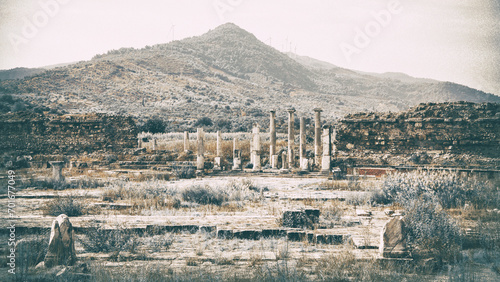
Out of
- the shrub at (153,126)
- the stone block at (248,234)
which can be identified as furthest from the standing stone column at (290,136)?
the shrub at (153,126)

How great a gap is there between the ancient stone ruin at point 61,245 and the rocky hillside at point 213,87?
36.5 metres

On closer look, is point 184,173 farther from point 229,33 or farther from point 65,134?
point 229,33

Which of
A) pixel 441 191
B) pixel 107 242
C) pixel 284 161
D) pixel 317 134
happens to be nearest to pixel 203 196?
pixel 107 242

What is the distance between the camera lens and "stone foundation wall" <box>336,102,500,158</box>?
1909cm

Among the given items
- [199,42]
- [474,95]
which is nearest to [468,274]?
[474,95]

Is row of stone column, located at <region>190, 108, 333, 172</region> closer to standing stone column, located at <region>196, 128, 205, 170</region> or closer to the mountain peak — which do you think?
standing stone column, located at <region>196, 128, 205, 170</region>

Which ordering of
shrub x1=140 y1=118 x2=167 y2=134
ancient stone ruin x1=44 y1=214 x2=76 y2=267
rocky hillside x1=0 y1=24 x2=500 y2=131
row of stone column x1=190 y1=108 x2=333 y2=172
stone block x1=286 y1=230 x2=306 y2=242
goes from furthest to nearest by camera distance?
rocky hillside x1=0 y1=24 x2=500 y2=131
shrub x1=140 y1=118 x2=167 y2=134
row of stone column x1=190 y1=108 x2=333 y2=172
stone block x1=286 y1=230 x2=306 y2=242
ancient stone ruin x1=44 y1=214 x2=76 y2=267

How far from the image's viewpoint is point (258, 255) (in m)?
6.50

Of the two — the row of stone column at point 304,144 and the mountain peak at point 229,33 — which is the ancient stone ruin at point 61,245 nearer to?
the row of stone column at point 304,144

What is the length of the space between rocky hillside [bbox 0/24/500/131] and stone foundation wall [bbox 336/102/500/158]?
17.4 metres

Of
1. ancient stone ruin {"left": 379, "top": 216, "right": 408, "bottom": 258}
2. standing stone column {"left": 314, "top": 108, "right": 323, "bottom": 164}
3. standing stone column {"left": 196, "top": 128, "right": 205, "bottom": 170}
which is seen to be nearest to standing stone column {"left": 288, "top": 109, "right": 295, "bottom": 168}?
standing stone column {"left": 314, "top": 108, "right": 323, "bottom": 164}

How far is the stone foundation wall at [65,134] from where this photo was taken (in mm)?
28922

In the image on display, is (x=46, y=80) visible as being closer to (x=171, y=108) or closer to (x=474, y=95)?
(x=171, y=108)

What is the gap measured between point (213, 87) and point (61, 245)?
261ft
